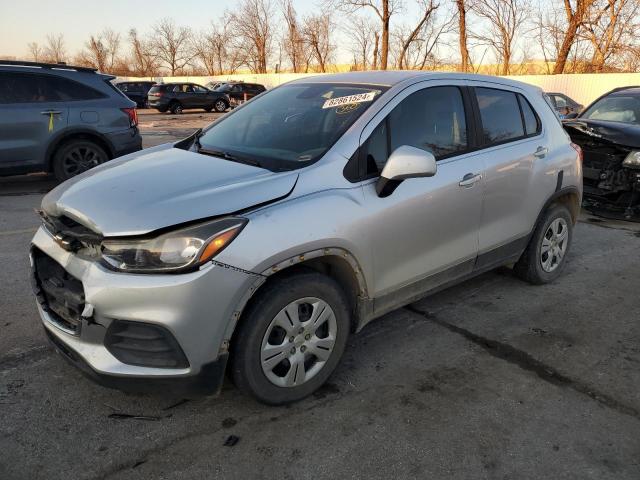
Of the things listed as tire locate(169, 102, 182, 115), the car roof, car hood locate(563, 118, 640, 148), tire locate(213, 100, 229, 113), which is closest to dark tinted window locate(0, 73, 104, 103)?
the car roof

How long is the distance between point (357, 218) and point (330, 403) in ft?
3.34

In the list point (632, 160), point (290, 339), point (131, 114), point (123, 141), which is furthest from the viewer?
point (131, 114)

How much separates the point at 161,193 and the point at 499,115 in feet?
A: 8.62

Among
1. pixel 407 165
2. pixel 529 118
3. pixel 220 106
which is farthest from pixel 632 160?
pixel 220 106

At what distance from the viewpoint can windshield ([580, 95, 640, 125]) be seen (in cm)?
751

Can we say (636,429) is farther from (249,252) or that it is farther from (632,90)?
(632,90)

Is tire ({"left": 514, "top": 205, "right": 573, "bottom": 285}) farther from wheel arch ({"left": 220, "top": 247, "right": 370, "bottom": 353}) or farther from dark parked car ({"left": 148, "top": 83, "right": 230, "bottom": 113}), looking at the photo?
dark parked car ({"left": 148, "top": 83, "right": 230, "bottom": 113})

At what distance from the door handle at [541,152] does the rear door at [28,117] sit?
6.47 m

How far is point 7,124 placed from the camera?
712 centimetres

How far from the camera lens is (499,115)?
3.89 metres

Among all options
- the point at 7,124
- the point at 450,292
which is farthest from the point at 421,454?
the point at 7,124

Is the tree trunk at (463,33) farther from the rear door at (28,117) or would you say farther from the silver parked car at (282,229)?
the silver parked car at (282,229)

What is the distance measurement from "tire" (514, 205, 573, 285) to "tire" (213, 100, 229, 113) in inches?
1030

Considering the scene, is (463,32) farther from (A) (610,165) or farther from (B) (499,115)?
(B) (499,115)
